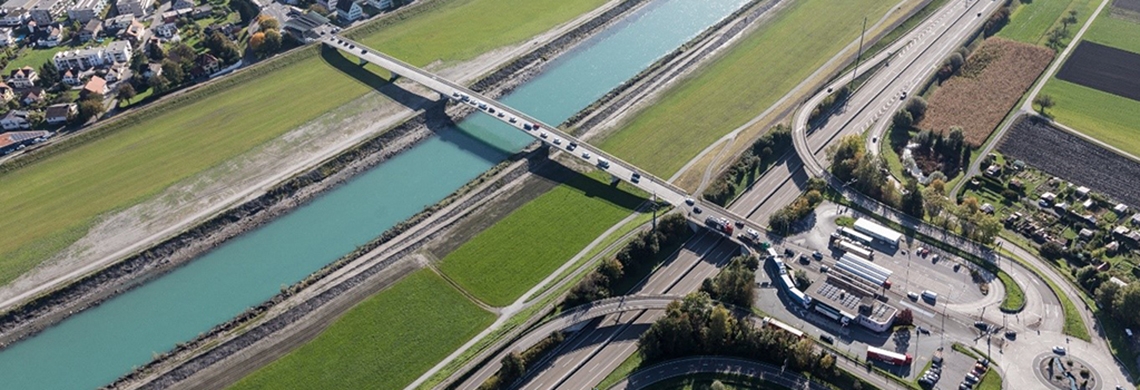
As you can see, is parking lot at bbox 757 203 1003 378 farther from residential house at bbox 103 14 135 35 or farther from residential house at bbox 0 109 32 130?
residential house at bbox 103 14 135 35

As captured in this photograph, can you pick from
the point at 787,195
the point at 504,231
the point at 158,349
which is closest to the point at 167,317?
the point at 158,349

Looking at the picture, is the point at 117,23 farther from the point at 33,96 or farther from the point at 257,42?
the point at 257,42

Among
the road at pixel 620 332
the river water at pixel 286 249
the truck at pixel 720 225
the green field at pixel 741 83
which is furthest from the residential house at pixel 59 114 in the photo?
the truck at pixel 720 225

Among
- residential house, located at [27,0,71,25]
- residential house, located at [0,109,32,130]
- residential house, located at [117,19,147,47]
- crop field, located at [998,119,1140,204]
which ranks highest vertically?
crop field, located at [998,119,1140,204]

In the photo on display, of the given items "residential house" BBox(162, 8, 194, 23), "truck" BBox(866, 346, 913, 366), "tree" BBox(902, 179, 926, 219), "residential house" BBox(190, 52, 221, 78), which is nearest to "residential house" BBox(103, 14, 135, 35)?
"residential house" BBox(162, 8, 194, 23)

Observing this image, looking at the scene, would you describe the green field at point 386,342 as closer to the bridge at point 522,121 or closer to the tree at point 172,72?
the bridge at point 522,121

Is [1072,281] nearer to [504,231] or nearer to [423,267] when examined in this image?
[504,231]
